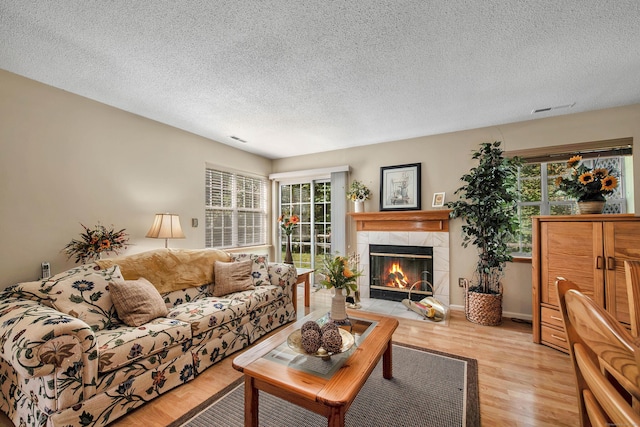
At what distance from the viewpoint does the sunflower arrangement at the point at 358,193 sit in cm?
427

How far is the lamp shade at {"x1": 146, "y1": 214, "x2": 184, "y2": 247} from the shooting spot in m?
2.92

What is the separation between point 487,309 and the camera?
3.13m

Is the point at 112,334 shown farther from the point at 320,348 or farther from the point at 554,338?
the point at 554,338

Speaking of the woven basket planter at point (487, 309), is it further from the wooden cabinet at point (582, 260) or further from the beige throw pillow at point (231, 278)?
the beige throw pillow at point (231, 278)

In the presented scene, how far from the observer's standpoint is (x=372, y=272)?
14.1ft

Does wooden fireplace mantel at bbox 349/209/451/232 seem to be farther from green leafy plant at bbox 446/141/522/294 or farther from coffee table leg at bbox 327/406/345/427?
coffee table leg at bbox 327/406/345/427

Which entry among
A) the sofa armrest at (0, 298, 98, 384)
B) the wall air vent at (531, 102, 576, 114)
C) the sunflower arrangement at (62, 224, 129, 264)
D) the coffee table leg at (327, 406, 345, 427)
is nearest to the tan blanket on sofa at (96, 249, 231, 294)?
the sunflower arrangement at (62, 224, 129, 264)

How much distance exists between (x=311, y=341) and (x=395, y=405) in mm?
841

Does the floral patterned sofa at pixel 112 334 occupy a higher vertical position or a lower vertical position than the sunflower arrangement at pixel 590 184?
lower

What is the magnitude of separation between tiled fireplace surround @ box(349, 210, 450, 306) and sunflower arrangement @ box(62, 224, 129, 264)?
2830mm

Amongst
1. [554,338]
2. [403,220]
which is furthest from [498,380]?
[403,220]

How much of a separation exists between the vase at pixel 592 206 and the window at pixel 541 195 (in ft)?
2.73

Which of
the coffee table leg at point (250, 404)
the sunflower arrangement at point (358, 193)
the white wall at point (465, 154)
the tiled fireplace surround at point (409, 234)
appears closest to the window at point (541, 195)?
the white wall at point (465, 154)

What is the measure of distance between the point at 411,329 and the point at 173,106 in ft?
11.9
